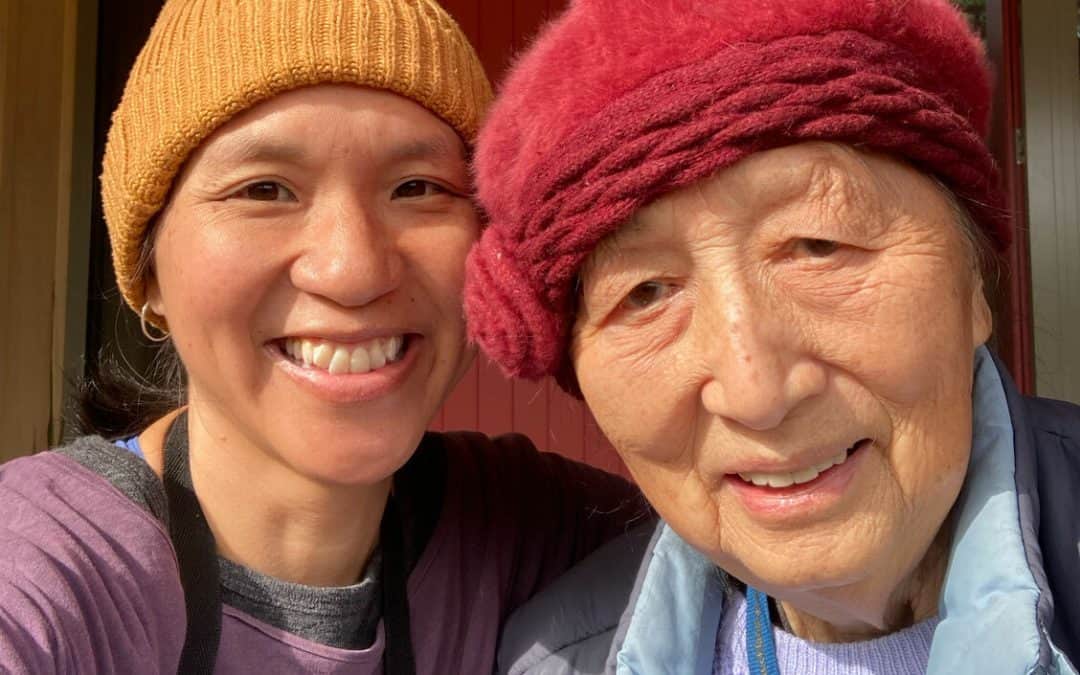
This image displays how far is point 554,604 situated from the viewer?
1.92 meters

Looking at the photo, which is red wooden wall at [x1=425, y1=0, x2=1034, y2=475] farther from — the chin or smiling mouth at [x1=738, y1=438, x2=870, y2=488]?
smiling mouth at [x1=738, y1=438, x2=870, y2=488]

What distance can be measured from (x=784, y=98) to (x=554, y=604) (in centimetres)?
104

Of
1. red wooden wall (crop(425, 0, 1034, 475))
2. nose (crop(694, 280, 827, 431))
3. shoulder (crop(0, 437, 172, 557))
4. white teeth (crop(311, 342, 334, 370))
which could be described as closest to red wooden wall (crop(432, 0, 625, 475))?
red wooden wall (crop(425, 0, 1034, 475))

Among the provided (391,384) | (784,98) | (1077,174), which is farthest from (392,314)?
(1077,174)

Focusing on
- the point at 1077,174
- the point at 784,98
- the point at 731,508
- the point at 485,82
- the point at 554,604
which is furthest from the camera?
the point at 1077,174

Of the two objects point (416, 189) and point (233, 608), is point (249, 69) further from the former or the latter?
point (233, 608)

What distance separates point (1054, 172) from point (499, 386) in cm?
223

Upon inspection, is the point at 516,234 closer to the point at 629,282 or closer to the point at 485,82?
the point at 629,282

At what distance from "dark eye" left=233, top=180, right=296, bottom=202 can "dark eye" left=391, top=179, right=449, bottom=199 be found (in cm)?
19

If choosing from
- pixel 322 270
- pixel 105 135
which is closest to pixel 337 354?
pixel 322 270

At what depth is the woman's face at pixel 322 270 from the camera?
1.77 metres

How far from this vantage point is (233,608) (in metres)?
1.84

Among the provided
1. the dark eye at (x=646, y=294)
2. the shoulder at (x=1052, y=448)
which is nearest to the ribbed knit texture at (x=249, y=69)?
the dark eye at (x=646, y=294)

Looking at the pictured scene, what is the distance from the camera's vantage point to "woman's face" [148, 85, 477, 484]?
5.81 ft
